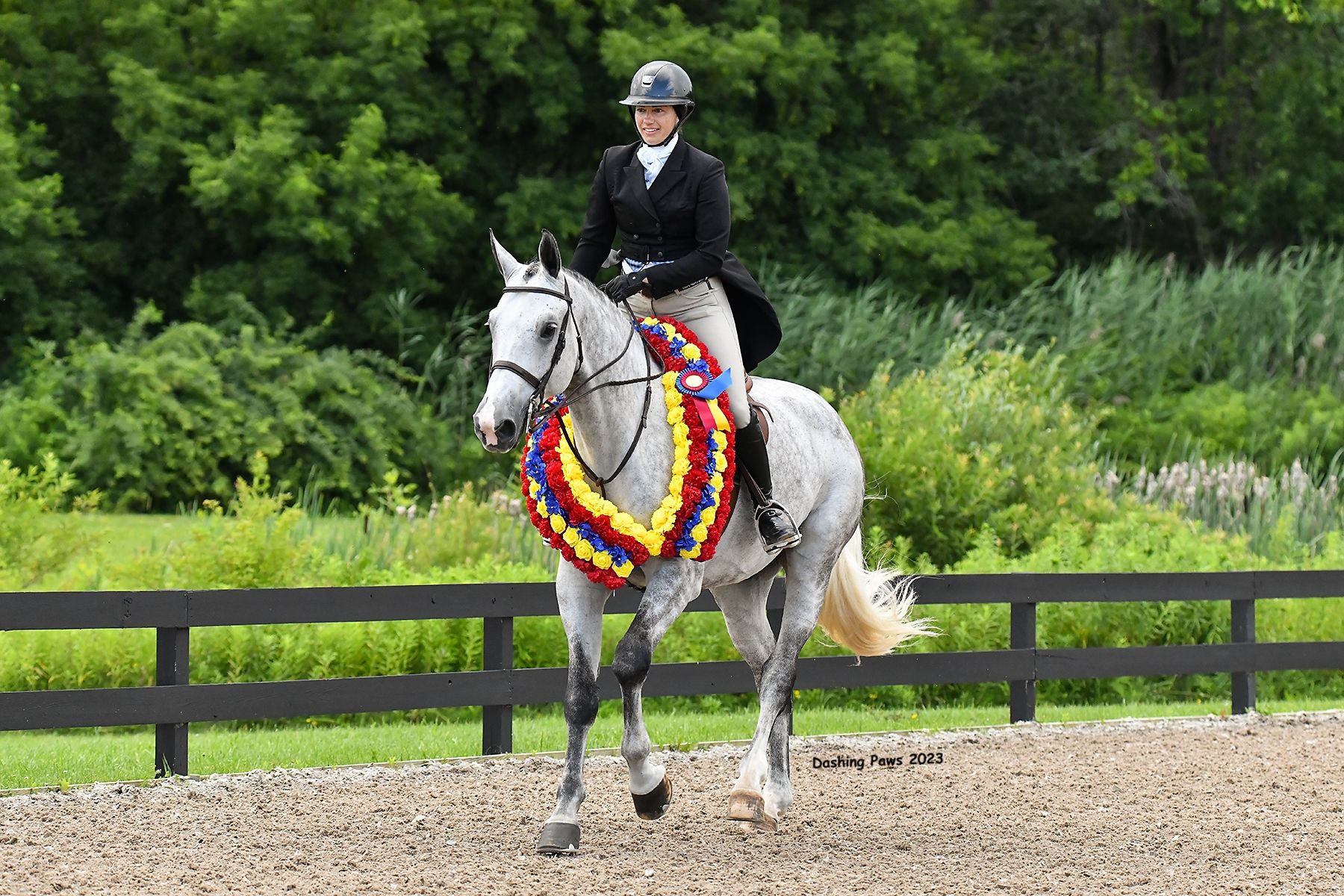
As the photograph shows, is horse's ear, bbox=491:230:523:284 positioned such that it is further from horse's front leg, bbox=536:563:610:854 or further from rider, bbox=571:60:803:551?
horse's front leg, bbox=536:563:610:854

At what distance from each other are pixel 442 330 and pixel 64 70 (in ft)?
20.8

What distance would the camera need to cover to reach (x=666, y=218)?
6.96m

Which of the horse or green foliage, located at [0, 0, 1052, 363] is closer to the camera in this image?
the horse

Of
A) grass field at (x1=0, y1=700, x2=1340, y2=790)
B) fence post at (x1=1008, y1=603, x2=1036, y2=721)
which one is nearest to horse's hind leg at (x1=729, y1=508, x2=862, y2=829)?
grass field at (x1=0, y1=700, x2=1340, y2=790)

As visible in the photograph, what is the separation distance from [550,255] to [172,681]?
3.46 m

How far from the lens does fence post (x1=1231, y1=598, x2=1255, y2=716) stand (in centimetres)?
1141

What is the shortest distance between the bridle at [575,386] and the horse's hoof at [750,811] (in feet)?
4.81

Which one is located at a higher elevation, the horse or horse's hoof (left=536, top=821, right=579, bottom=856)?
the horse

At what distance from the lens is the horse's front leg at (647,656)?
6.45 m

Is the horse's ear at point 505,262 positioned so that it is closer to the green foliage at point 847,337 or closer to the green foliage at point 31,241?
the green foliage at point 847,337

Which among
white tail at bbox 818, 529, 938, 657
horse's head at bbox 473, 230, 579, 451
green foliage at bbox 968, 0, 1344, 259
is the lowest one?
white tail at bbox 818, 529, 938, 657

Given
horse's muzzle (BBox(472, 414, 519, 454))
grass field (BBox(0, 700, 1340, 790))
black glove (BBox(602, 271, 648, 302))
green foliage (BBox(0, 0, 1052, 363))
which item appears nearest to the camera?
horse's muzzle (BBox(472, 414, 519, 454))

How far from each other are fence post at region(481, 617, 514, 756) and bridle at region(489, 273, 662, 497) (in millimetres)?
2785

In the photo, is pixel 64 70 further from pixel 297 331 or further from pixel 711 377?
pixel 711 377
